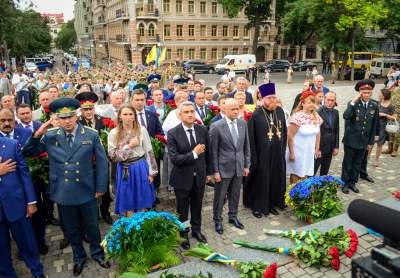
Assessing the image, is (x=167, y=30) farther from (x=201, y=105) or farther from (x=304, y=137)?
(x=304, y=137)

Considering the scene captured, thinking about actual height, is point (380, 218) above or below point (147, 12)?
below

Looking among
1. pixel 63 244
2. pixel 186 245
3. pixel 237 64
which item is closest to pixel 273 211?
pixel 186 245

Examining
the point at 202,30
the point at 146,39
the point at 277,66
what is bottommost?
the point at 277,66

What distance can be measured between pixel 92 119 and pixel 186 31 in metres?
46.7

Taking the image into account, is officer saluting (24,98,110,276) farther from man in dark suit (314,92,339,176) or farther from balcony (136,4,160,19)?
balcony (136,4,160,19)

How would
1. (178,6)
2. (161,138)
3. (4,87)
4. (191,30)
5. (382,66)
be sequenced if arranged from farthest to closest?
1. (191,30)
2. (178,6)
3. (382,66)
4. (4,87)
5. (161,138)

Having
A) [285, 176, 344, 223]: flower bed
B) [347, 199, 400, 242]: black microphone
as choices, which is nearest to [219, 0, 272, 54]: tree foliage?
[285, 176, 344, 223]: flower bed

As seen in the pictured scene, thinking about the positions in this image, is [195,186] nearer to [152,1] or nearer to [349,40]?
[349,40]

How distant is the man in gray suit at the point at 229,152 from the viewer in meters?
5.33

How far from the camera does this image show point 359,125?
7.09 meters

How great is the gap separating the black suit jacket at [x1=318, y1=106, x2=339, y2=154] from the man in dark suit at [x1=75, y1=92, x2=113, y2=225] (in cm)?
418

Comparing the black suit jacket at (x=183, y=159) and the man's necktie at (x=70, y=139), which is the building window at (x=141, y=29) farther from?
the man's necktie at (x=70, y=139)

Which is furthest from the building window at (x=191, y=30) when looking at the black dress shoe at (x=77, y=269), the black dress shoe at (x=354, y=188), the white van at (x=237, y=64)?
the black dress shoe at (x=77, y=269)

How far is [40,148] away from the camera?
177 inches
